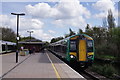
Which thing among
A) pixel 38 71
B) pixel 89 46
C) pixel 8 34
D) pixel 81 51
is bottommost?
pixel 38 71

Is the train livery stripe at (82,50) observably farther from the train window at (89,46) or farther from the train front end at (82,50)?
the train window at (89,46)

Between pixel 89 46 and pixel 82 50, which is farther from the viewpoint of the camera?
pixel 89 46

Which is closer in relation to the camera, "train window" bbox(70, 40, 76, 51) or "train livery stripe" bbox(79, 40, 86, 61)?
"train livery stripe" bbox(79, 40, 86, 61)

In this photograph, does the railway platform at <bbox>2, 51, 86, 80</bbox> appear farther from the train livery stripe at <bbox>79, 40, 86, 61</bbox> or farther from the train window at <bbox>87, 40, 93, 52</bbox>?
the train window at <bbox>87, 40, 93, 52</bbox>

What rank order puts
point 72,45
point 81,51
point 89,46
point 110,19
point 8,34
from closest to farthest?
point 81,51 → point 89,46 → point 72,45 → point 110,19 → point 8,34

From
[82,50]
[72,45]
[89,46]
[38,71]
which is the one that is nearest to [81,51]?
[82,50]

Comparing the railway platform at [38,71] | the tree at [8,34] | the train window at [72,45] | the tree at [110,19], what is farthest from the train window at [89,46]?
the tree at [8,34]

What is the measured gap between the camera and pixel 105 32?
134 ft

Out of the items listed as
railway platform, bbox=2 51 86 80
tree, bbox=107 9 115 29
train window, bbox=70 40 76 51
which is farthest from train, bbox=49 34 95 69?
tree, bbox=107 9 115 29

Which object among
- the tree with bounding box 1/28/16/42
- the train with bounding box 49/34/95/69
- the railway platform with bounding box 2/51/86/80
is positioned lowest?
the railway platform with bounding box 2/51/86/80

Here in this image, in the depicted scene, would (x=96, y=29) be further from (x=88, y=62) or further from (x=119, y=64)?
(x=88, y=62)

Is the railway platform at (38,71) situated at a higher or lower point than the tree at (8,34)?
lower

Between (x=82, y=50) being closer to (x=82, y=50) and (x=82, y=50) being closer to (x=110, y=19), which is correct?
(x=82, y=50)

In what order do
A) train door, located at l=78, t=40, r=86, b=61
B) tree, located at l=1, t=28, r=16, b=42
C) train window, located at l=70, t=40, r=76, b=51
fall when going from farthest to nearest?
tree, located at l=1, t=28, r=16, b=42 < train window, located at l=70, t=40, r=76, b=51 < train door, located at l=78, t=40, r=86, b=61
